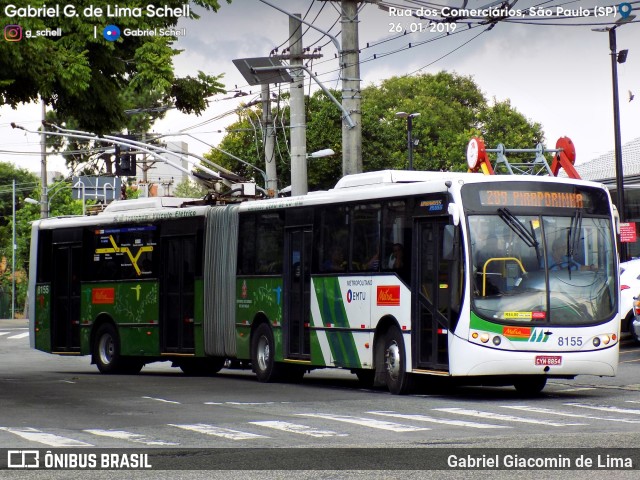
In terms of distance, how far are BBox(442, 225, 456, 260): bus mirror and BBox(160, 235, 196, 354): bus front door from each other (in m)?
8.22

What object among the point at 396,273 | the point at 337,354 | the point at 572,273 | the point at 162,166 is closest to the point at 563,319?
the point at 572,273

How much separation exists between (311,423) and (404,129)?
68.9m

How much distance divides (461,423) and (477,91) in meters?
82.1

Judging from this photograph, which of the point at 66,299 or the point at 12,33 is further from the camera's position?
the point at 66,299

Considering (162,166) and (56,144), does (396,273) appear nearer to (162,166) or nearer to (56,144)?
(56,144)

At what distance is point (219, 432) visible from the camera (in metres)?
13.9

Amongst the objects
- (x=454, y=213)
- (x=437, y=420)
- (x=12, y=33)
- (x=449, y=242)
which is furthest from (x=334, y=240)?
(x=437, y=420)

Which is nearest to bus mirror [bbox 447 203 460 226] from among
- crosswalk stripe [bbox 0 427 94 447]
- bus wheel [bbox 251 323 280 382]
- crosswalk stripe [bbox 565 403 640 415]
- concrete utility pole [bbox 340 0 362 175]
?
crosswalk stripe [bbox 565 403 640 415]

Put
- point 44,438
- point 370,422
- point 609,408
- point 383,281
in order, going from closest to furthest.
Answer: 1. point 44,438
2. point 370,422
3. point 609,408
4. point 383,281

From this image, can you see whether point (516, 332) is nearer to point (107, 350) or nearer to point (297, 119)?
point (297, 119)

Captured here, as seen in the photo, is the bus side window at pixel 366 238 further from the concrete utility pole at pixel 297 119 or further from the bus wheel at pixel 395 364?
the concrete utility pole at pixel 297 119

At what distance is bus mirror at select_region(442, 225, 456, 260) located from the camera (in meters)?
18.7

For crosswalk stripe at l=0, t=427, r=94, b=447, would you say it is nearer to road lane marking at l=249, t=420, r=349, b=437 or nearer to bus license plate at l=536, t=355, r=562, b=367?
road lane marking at l=249, t=420, r=349, b=437

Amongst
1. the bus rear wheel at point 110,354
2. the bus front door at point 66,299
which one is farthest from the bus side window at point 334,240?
the bus front door at point 66,299
